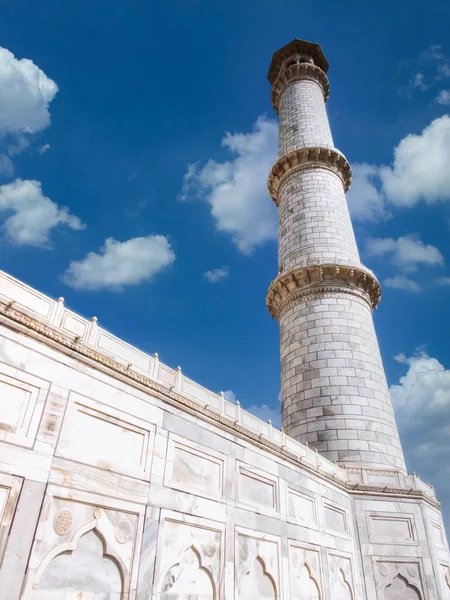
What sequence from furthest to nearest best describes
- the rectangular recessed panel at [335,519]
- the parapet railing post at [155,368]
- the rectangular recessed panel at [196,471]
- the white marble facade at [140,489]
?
the rectangular recessed panel at [335,519]
the parapet railing post at [155,368]
the rectangular recessed panel at [196,471]
the white marble facade at [140,489]

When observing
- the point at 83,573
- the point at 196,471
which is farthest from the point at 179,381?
the point at 83,573

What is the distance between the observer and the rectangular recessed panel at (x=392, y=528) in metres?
15.0

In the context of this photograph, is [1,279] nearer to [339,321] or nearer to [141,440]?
[141,440]

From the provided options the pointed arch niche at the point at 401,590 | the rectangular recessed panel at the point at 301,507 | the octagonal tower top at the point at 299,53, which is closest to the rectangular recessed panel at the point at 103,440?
the rectangular recessed panel at the point at 301,507

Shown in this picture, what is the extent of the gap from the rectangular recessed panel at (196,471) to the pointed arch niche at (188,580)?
1.30 m

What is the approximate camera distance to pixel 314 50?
Answer: 115 feet

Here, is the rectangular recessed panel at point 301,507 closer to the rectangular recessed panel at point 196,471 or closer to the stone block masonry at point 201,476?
the stone block masonry at point 201,476

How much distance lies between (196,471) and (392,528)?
862 cm

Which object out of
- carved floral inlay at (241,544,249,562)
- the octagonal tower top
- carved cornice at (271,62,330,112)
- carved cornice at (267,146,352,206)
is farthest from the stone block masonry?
the octagonal tower top

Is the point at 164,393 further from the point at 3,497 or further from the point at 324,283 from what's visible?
the point at 324,283

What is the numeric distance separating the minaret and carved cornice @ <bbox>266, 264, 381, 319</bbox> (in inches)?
1.8

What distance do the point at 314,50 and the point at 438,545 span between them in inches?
1331

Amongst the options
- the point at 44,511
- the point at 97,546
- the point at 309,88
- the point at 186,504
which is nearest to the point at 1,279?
the point at 44,511

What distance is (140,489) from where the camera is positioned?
8984mm
